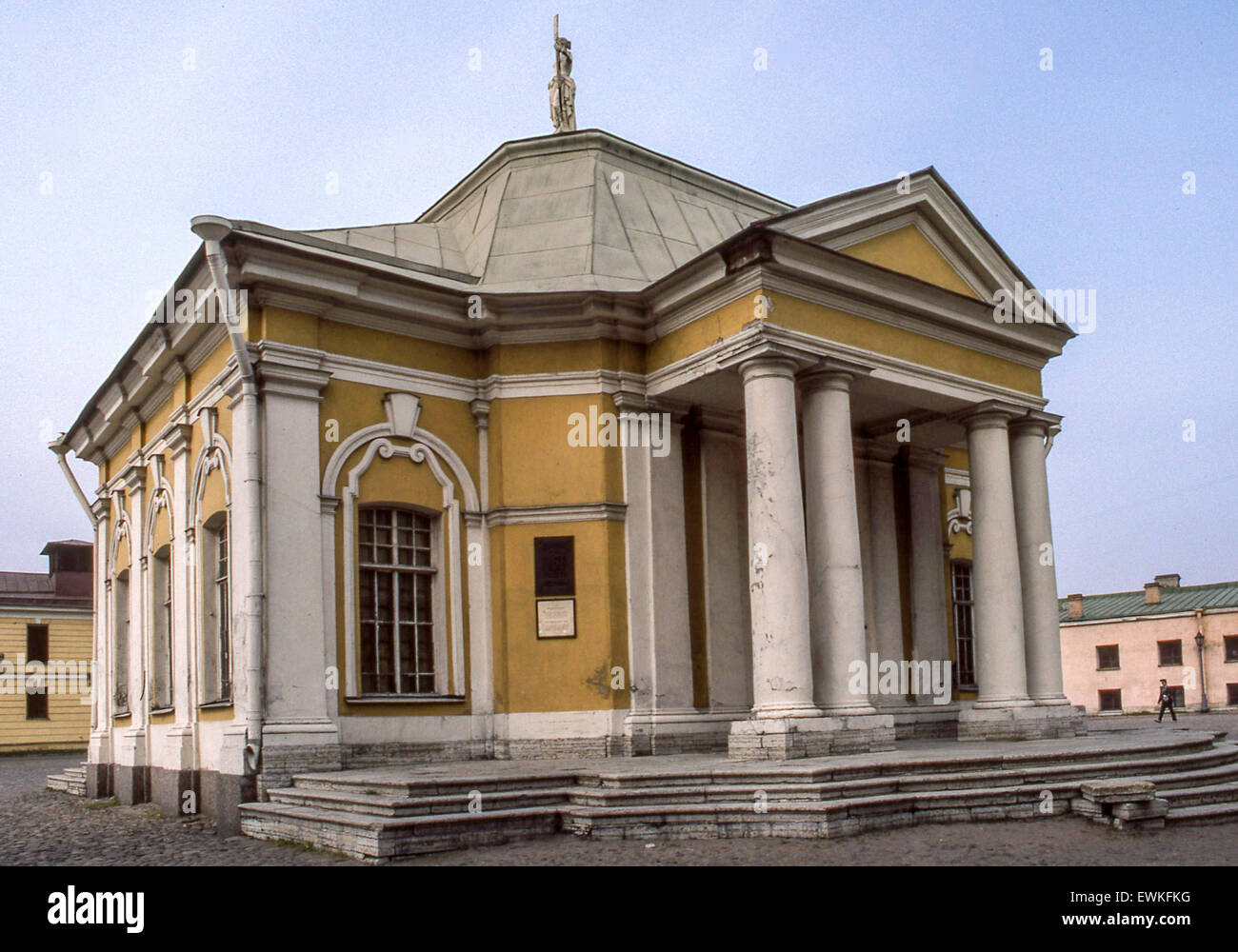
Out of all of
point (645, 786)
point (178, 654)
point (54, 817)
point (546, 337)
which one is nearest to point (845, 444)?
point (546, 337)

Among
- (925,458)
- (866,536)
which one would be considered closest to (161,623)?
(866,536)

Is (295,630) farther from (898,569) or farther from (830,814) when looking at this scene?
(898,569)

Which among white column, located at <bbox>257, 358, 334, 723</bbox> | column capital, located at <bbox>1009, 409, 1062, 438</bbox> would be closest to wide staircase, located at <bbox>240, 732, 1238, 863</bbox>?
white column, located at <bbox>257, 358, 334, 723</bbox>

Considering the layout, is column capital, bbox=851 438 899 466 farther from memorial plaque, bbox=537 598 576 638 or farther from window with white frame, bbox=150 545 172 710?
window with white frame, bbox=150 545 172 710

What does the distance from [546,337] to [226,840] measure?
6.06 m

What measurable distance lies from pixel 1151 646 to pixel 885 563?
94.1ft

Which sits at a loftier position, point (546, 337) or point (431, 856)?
point (546, 337)

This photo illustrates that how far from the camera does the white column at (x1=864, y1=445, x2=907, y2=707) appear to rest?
15586mm

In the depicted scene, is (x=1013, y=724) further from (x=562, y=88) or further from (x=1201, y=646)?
(x=1201, y=646)

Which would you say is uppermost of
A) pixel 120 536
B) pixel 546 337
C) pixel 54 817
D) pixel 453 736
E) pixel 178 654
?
pixel 546 337

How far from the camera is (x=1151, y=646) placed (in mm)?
40531

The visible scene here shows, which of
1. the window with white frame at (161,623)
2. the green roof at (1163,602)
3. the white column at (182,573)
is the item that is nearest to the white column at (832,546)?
the white column at (182,573)

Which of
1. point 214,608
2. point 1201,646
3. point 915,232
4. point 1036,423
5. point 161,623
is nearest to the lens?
point 214,608
